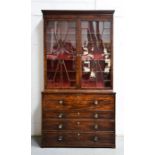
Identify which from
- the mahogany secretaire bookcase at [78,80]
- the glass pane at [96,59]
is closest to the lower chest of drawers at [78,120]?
the mahogany secretaire bookcase at [78,80]

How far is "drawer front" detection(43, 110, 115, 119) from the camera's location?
3840mm

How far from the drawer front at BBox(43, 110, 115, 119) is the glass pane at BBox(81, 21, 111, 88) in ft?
1.32

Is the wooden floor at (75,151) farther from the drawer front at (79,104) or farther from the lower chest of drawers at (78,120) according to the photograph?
the drawer front at (79,104)

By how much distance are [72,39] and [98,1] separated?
867mm

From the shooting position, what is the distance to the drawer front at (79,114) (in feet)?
12.6

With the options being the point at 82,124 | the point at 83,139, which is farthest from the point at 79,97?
the point at 83,139

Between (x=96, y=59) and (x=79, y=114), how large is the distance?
850 mm

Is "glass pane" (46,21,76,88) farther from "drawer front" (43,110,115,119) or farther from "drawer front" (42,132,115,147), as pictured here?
"drawer front" (42,132,115,147)

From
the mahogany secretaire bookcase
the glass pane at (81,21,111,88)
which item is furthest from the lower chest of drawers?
the glass pane at (81,21,111,88)

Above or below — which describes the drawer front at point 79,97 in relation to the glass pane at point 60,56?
below
